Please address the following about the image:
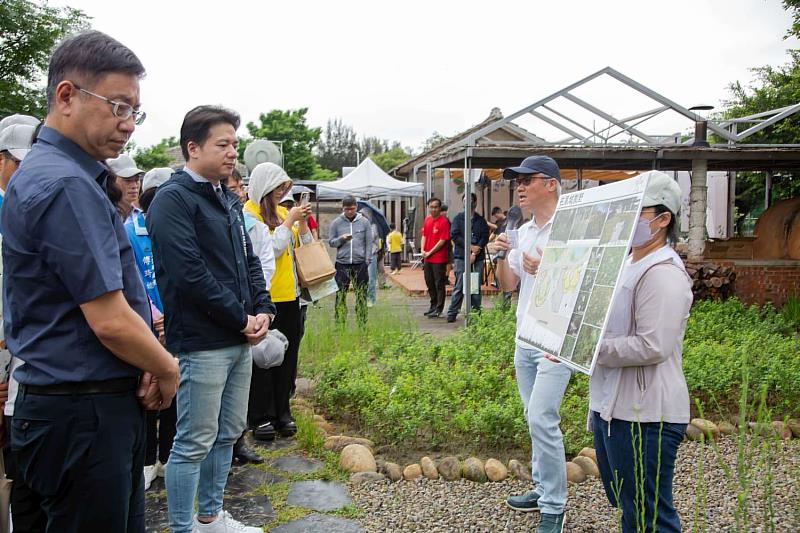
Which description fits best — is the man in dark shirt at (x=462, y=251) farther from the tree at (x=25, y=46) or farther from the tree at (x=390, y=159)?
the tree at (x=390, y=159)

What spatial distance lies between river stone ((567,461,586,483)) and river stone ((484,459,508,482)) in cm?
41

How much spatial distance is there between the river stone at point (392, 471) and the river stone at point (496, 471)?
0.58 meters

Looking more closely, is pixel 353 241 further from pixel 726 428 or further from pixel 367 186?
pixel 367 186

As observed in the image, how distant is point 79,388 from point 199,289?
1.10 metres

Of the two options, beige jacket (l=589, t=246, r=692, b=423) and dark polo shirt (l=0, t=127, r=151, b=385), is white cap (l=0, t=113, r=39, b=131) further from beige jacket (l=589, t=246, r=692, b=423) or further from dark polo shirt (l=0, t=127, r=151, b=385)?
beige jacket (l=589, t=246, r=692, b=423)

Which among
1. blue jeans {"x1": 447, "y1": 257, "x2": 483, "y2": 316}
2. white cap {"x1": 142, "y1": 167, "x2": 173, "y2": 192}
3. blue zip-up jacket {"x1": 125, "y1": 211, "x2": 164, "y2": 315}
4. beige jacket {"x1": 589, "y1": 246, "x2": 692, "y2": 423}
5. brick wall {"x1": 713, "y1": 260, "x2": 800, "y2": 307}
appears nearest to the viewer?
beige jacket {"x1": 589, "y1": 246, "x2": 692, "y2": 423}

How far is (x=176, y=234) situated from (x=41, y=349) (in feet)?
3.80

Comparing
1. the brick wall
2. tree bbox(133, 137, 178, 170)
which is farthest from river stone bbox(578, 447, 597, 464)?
tree bbox(133, 137, 178, 170)

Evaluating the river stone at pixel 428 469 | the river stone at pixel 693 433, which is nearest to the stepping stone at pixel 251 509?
the river stone at pixel 428 469

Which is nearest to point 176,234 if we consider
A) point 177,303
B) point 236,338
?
point 177,303

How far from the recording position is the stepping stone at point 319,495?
12.8 ft

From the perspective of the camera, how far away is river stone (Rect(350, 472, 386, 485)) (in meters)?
4.24

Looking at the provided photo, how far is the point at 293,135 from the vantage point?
48625 millimetres

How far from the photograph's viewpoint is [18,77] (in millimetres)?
21453
